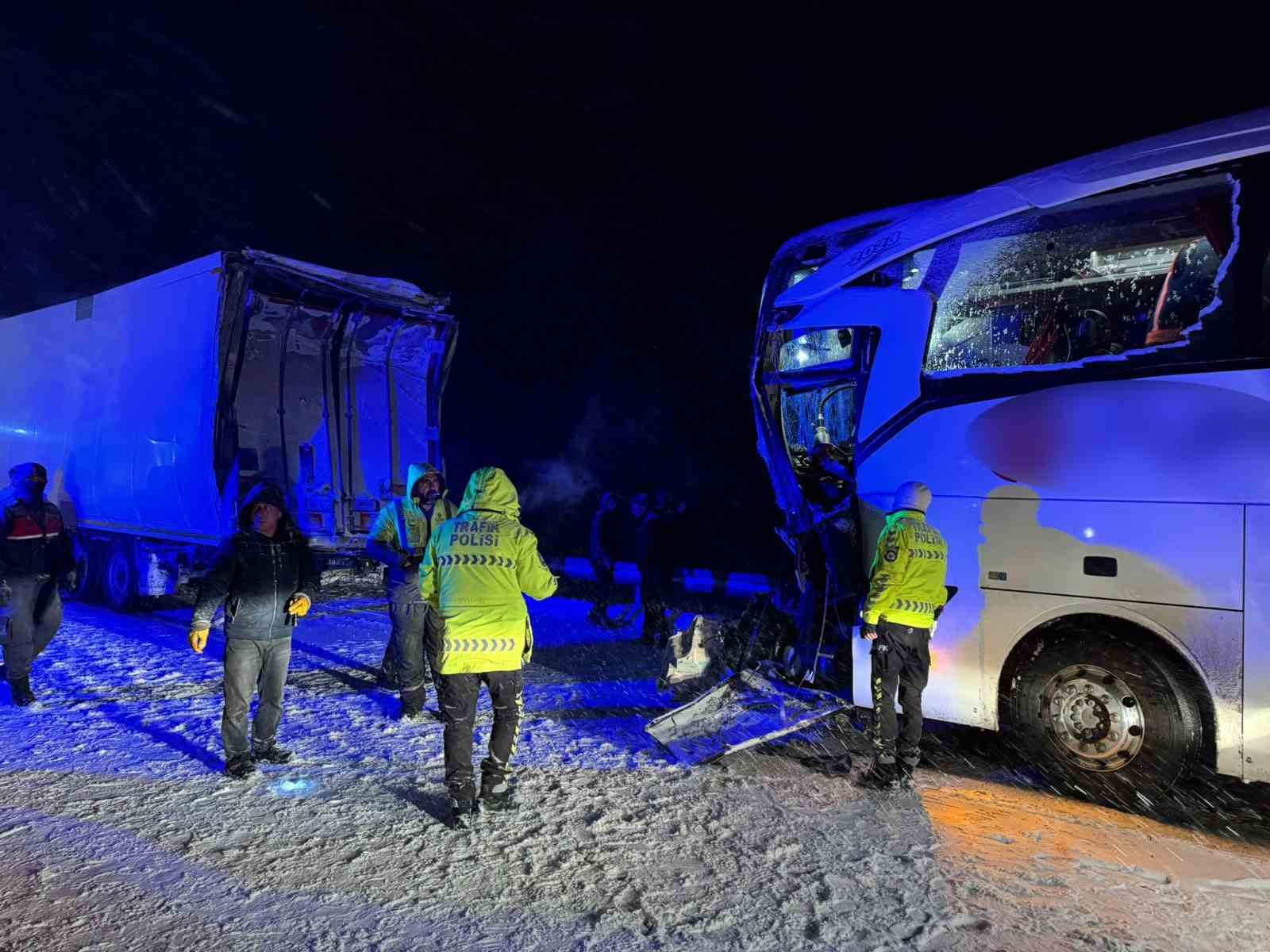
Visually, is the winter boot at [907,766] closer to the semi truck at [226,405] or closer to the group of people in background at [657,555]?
the group of people in background at [657,555]

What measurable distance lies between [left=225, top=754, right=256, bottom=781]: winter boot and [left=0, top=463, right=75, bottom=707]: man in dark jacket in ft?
8.44

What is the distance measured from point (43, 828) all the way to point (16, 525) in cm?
307

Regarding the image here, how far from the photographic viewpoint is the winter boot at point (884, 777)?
469 cm

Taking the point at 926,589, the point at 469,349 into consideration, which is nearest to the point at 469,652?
the point at 926,589

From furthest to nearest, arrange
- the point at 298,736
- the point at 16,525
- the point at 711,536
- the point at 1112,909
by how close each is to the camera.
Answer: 1. the point at 711,536
2. the point at 16,525
3. the point at 298,736
4. the point at 1112,909

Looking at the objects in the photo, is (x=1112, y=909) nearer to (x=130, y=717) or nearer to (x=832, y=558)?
(x=832, y=558)

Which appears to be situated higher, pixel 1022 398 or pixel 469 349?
pixel 469 349

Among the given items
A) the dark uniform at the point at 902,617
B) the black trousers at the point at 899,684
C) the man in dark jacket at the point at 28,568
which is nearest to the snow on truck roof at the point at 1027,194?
the dark uniform at the point at 902,617

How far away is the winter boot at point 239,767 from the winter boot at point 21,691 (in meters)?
2.56

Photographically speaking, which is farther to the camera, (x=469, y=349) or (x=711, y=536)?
(x=469, y=349)

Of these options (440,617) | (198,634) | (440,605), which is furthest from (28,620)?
(440,605)

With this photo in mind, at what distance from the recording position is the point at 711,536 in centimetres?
1683

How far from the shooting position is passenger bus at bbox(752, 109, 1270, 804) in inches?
161

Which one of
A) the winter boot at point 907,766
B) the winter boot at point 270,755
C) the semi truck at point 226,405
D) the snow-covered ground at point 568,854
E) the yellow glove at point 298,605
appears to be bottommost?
the snow-covered ground at point 568,854
